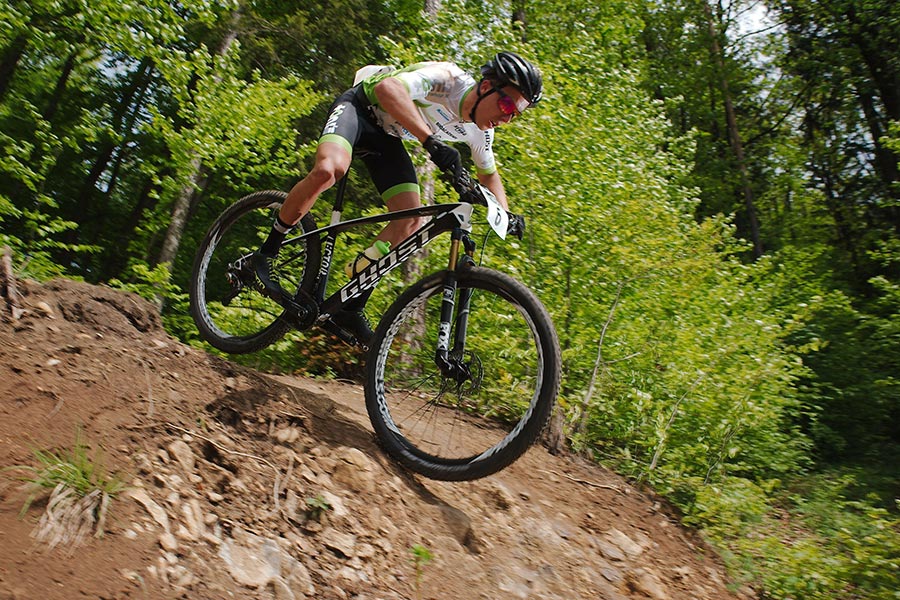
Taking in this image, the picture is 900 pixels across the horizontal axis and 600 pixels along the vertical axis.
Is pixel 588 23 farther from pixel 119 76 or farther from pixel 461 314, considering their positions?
pixel 461 314

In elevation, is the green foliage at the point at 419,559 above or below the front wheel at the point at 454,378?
below

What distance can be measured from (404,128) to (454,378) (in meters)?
1.48

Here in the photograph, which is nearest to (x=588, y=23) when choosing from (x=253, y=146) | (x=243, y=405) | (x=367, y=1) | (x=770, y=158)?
(x=367, y=1)

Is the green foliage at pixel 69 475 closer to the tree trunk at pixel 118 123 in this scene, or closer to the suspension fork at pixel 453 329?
the suspension fork at pixel 453 329

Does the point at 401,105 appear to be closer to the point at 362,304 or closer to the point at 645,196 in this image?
the point at 362,304

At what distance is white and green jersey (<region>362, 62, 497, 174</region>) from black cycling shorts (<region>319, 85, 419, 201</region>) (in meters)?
0.07

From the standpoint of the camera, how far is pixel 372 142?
4234mm

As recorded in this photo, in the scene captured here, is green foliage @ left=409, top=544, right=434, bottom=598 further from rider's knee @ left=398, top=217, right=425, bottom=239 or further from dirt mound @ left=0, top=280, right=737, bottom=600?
rider's knee @ left=398, top=217, right=425, bottom=239

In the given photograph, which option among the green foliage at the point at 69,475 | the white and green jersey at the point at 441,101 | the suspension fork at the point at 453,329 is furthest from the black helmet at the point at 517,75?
the green foliage at the point at 69,475

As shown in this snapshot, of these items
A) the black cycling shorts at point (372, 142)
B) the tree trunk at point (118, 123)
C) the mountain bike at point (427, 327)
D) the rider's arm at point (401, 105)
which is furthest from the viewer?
the tree trunk at point (118, 123)

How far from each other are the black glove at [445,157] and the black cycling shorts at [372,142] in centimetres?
65

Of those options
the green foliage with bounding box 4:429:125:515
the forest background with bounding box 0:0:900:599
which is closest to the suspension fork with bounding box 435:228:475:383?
the green foliage with bounding box 4:429:125:515

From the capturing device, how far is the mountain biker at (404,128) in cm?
357

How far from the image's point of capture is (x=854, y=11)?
19.0m
